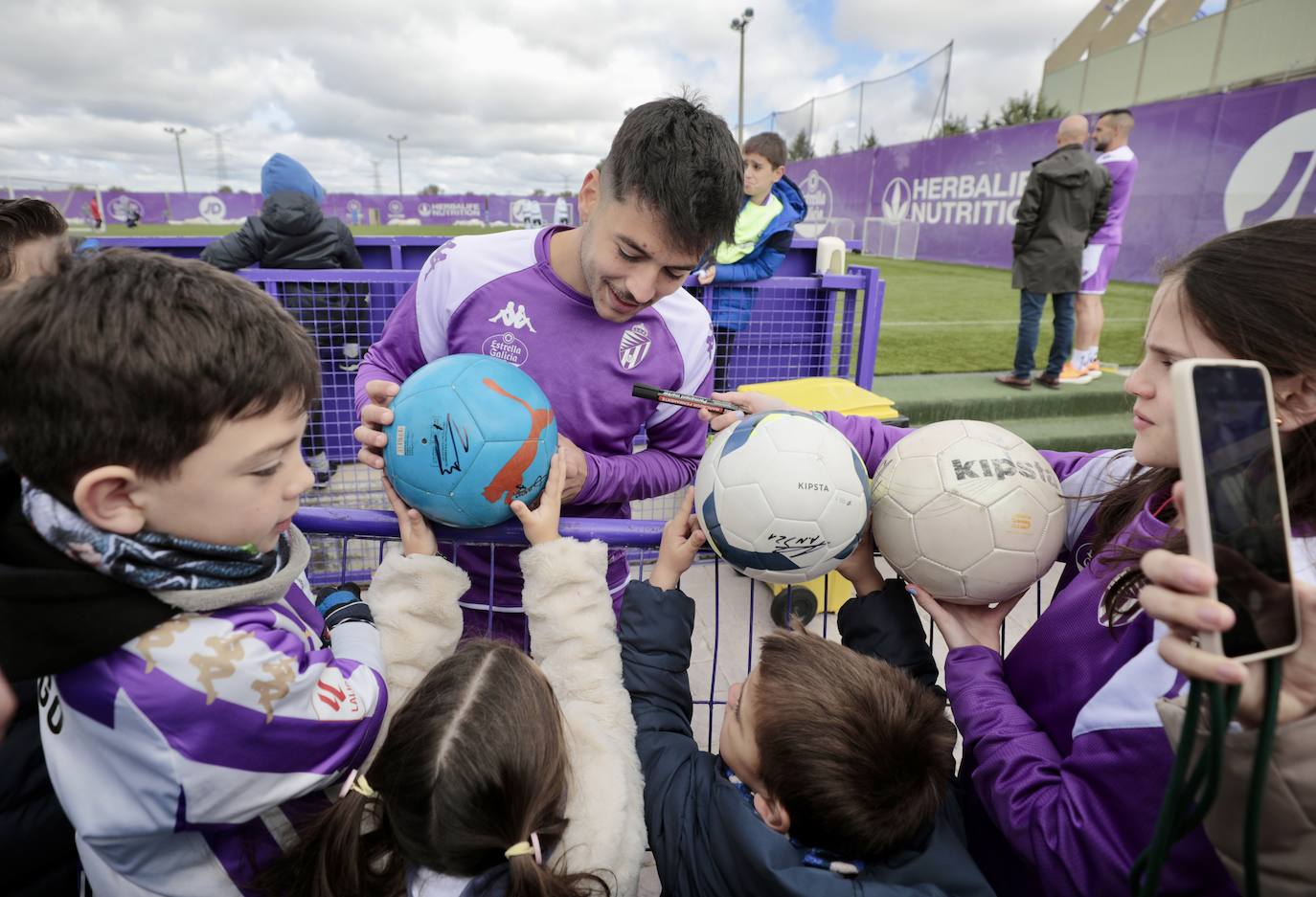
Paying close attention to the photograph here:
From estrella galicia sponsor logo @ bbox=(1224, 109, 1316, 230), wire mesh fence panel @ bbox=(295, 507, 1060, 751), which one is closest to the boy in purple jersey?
wire mesh fence panel @ bbox=(295, 507, 1060, 751)

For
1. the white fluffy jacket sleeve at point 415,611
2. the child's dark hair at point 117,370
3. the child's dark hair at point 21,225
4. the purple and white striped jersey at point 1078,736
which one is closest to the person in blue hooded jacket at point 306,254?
the child's dark hair at point 21,225

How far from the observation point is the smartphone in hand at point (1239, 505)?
79cm

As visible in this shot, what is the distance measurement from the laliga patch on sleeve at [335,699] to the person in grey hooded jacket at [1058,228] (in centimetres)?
681

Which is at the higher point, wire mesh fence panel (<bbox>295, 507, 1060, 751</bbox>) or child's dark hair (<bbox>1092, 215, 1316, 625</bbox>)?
child's dark hair (<bbox>1092, 215, 1316, 625</bbox>)

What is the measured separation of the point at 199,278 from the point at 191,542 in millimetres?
442

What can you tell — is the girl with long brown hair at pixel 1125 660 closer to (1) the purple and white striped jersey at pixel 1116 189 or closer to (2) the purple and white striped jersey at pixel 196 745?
(2) the purple and white striped jersey at pixel 196 745

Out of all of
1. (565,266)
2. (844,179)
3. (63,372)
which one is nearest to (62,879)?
(63,372)

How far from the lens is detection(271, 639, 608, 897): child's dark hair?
3.87 feet

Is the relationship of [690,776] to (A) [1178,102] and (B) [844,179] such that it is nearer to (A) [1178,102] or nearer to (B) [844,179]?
(A) [1178,102]

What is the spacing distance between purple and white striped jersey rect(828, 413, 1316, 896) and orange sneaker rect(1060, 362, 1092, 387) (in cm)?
615

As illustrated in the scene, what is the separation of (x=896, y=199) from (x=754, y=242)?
22.7m

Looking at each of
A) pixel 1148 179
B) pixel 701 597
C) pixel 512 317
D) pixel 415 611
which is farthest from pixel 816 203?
pixel 415 611

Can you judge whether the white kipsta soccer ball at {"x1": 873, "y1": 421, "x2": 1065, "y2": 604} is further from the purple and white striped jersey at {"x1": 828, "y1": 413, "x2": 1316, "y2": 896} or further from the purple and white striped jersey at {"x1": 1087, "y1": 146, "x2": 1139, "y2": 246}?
the purple and white striped jersey at {"x1": 1087, "y1": 146, "x2": 1139, "y2": 246}

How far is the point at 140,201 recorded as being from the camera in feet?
143
